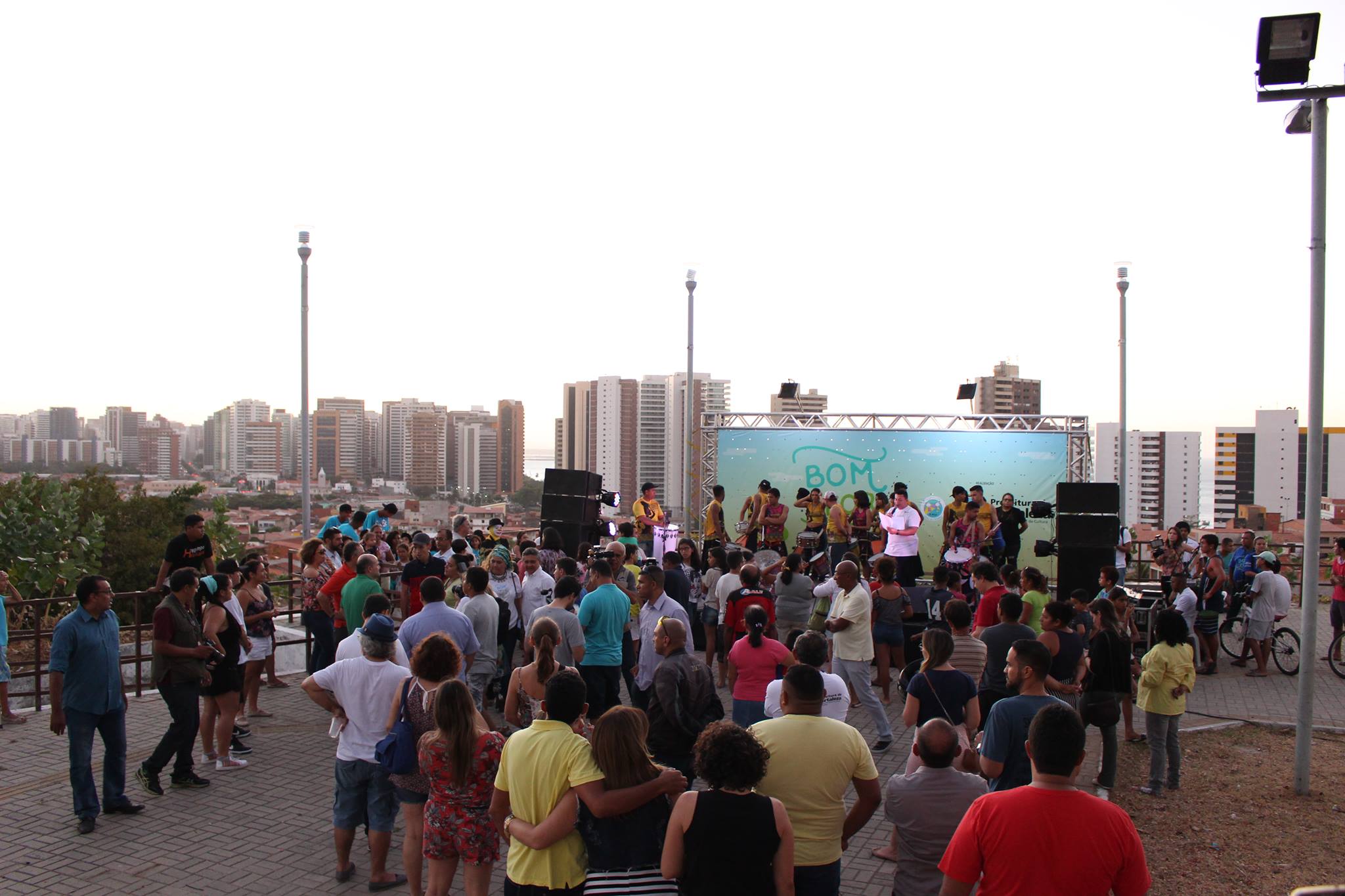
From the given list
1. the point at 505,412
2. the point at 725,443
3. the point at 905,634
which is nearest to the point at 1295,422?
the point at 505,412

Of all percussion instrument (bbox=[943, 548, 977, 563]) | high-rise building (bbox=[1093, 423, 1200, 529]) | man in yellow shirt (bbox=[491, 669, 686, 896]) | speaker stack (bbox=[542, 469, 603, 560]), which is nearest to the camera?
man in yellow shirt (bbox=[491, 669, 686, 896])

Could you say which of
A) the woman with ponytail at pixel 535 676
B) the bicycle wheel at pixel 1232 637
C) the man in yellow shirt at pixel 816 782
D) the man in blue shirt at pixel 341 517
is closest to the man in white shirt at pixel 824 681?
the man in yellow shirt at pixel 816 782

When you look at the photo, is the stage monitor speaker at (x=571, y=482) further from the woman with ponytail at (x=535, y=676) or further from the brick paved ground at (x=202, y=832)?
the woman with ponytail at (x=535, y=676)

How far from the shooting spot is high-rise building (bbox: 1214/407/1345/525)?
246ft

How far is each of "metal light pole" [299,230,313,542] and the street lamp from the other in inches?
479

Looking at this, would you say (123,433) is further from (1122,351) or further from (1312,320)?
(1312,320)

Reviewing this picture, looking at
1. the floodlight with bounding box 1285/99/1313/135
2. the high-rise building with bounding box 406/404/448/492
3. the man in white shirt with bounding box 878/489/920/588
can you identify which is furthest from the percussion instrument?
the high-rise building with bounding box 406/404/448/492

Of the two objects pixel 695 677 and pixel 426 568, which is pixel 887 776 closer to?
pixel 695 677

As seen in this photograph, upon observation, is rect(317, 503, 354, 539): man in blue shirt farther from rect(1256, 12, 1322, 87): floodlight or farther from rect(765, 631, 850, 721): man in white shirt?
rect(1256, 12, 1322, 87): floodlight

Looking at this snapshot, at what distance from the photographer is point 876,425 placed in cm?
1872

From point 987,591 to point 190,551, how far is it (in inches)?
289

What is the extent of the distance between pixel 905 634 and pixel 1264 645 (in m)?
4.95

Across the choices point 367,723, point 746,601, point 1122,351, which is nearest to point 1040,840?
point 367,723

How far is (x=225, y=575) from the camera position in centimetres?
754
